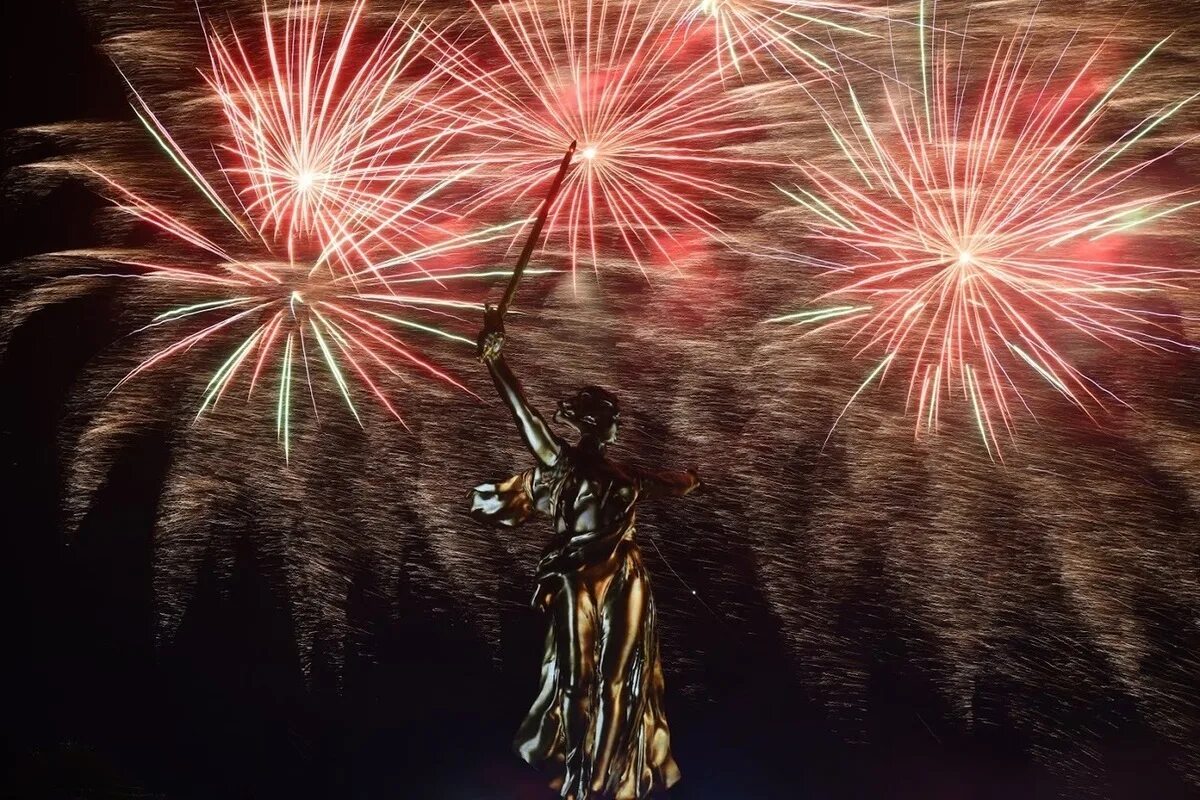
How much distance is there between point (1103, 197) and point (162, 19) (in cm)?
360

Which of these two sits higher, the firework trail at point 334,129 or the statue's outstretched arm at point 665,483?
the firework trail at point 334,129

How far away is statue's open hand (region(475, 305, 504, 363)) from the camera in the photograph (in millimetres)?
2830

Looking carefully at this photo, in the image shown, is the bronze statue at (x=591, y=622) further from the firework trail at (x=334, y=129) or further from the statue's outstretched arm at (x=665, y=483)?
the firework trail at (x=334, y=129)

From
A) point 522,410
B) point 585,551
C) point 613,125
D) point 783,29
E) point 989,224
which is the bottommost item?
point 585,551

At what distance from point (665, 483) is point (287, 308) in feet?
6.33

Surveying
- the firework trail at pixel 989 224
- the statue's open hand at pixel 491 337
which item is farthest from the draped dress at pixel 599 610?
the firework trail at pixel 989 224

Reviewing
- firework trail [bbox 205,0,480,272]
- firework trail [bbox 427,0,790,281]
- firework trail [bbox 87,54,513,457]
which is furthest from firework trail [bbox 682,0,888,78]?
firework trail [bbox 87,54,513,457]

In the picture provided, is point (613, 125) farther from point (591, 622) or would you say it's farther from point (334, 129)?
point (591, 622)

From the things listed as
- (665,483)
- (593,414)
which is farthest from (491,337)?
(665,483)

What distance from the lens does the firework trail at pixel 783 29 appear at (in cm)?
385

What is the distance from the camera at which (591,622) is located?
2.86 m

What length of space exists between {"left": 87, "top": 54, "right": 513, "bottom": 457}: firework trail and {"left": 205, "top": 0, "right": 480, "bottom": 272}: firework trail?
9cm

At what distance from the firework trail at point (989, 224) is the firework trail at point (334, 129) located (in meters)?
1.44

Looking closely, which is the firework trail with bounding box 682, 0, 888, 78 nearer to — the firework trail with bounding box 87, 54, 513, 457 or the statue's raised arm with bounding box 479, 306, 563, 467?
the firework trail with bounding box 87, 54, 513, 457
